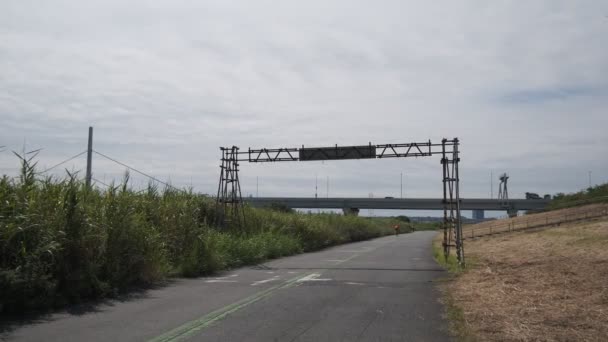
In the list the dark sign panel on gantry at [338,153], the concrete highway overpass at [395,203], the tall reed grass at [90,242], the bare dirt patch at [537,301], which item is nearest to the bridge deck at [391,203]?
the concrete highway overpass at [395,203]

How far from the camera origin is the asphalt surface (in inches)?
297

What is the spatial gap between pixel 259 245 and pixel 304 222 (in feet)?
34.3

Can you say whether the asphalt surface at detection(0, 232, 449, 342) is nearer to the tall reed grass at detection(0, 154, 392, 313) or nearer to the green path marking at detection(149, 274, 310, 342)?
the green path marking at detection(149, 274, 310, 342)

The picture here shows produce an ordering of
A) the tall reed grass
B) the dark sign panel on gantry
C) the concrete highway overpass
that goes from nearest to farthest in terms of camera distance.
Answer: the tall reed grass → the dark sign panel on gantry → the concrete highway overpass

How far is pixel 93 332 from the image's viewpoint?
772 centimetres

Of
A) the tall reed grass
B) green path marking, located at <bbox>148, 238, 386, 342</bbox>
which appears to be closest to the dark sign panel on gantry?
the tall reed grass

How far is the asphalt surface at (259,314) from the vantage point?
754cm

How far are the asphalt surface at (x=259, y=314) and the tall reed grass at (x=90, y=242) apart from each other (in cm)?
78

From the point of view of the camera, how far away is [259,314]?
29.8ft

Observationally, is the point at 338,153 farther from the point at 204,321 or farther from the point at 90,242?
the point at 204,321

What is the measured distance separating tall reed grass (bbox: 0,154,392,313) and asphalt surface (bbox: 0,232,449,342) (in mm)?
779

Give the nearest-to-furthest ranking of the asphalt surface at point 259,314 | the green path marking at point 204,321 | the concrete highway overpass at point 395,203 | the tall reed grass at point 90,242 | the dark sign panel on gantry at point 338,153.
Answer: the green path marking at point 204,321 → the asphalt surface at point 259,314 → the tall reed grass at point 90,242 → the dark sign panel on gantry at point 338,153 → the concrete highway overpass at point 395,203

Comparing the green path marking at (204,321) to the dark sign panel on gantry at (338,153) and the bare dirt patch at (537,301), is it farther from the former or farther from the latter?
the dark sign panel on gantry at (338,153)

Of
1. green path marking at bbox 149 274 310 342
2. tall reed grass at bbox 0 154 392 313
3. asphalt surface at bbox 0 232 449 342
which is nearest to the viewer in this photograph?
green path marking at bbox 149 274 310 342
